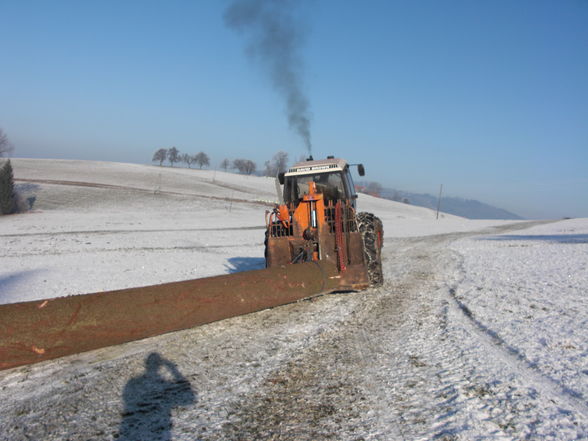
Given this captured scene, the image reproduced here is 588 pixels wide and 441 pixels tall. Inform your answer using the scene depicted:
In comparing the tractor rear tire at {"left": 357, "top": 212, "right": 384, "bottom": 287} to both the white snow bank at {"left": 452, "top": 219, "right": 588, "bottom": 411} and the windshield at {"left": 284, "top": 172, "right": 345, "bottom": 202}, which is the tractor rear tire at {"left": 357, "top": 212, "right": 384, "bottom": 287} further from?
the windshield at {"left": 284, "top": 172, "right": 345, "bottom": 202}

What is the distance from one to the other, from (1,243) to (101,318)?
53.6 feet

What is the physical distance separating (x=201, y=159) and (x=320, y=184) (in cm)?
11991

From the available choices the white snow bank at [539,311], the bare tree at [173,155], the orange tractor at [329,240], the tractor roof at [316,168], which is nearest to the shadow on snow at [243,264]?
the tractor roof at [316,168]

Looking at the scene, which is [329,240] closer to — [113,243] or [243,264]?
[243,264]

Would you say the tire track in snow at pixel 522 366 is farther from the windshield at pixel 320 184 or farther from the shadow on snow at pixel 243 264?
the shadow on snow at pixel 243 264

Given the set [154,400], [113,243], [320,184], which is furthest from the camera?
[113,243]

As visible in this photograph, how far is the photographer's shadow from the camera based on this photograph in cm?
320

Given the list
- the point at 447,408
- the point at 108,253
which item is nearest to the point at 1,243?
the point at 108,253

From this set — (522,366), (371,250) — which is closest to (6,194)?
(371,250)

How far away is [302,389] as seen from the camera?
387 cm

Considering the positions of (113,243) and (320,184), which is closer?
(320,184)

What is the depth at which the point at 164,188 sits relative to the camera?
54.0 metres

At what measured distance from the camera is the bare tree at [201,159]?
125 meters

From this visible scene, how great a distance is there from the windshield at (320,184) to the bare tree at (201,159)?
11915 centimetres
